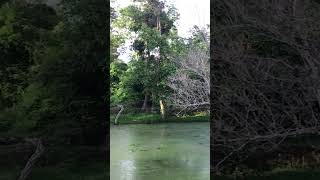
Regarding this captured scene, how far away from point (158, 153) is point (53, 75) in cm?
139

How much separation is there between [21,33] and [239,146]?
2.56 m

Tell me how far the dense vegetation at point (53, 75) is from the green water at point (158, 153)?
0.63 feet

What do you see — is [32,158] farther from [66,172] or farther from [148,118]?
[148,118]

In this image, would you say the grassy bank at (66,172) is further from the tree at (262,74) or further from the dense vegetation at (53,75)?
the tree at (262,74)

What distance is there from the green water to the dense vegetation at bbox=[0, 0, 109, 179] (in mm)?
193

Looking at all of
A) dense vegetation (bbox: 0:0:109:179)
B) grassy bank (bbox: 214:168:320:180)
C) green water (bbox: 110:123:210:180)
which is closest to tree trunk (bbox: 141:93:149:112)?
green water (bbox: 110:123:210:180)

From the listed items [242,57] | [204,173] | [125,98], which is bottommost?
[204,173]

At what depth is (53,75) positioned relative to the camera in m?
5.30

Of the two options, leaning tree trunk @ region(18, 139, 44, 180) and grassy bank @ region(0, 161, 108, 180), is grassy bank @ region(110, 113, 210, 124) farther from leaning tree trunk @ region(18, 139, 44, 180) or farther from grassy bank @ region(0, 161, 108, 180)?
leaning tree trunk @ region(18, 139, 44, 180)

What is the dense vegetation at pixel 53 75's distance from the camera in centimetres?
518

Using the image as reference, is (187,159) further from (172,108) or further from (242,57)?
(242,57)

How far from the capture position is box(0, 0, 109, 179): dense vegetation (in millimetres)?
5176

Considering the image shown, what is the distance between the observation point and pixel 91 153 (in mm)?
5395

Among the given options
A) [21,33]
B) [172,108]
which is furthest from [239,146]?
[21,33]
